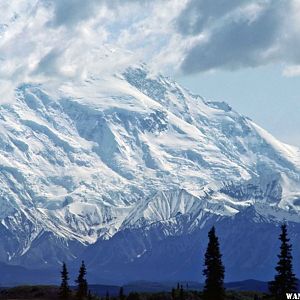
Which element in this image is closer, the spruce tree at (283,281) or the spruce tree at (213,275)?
the spruce tree at (283,281)

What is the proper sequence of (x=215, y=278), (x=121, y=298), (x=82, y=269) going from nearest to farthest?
(x=215, y=278) → (x=82, y=269) → (x=121, y=298)

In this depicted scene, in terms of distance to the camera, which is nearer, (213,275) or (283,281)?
(283,281)

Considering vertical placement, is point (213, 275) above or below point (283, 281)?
above

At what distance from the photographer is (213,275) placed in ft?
Result: 344

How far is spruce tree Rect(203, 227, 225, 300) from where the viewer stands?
4092 inches

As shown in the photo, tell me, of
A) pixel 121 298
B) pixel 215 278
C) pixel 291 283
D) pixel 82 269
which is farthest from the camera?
pixel 121 298

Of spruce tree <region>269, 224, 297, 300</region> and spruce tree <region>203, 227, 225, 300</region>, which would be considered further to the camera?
spruce tree <region>203, 227, 225, 300</region>

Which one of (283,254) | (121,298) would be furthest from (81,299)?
(283,254)

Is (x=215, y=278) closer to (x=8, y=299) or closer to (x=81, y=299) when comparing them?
(x=81, y=299)

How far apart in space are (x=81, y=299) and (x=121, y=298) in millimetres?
25780

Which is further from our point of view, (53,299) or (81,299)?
(53,299)

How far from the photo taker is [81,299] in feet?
545

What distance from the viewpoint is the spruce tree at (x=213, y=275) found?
103938mm

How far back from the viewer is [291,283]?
95125 millimetres
